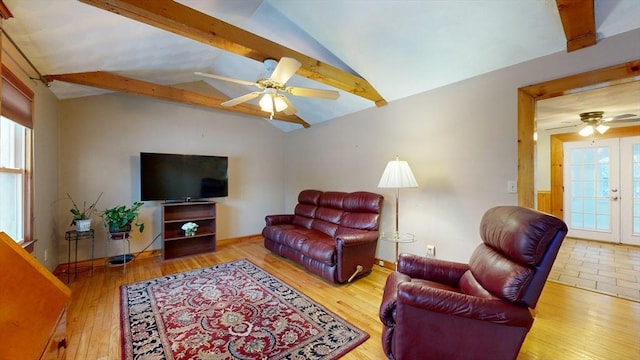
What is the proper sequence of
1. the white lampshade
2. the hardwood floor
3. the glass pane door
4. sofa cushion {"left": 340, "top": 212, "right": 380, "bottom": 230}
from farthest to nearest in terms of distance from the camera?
the glass pane door, sofa cushion {"left": 340, "top": 212, "right": 380, "bottom": 230}, the white lampshade, the hardwood floor

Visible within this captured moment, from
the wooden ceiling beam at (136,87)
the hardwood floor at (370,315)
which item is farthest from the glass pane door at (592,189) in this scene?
the wooden ceiling beam at (136,87)

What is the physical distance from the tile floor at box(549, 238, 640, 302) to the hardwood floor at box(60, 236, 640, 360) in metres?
0.28

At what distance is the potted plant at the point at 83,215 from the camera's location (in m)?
3.22

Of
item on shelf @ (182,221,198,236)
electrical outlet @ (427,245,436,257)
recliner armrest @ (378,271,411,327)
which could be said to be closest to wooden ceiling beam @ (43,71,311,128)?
item on shelf @ (182,221,198,236)

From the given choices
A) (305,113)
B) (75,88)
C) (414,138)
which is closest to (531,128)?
(414,138)

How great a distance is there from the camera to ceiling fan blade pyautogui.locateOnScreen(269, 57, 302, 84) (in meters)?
2.01

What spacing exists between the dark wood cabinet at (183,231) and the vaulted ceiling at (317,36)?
183 cm

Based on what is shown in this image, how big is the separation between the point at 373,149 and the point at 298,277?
2.12 meters

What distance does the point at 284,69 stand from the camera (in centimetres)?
213

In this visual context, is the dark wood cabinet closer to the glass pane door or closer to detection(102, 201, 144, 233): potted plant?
detection(102, 201, 144, 233): potted plant

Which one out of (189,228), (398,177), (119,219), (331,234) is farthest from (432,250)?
(119,219)

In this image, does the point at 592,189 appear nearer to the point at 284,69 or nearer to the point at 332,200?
the point at 332,200

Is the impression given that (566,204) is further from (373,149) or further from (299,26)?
(299,26)

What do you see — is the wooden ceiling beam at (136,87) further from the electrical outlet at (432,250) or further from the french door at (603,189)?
the french door at (603,189)
